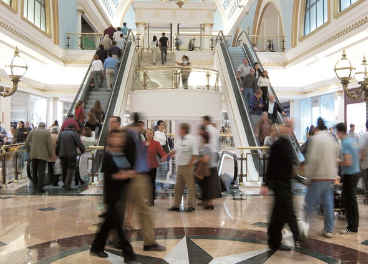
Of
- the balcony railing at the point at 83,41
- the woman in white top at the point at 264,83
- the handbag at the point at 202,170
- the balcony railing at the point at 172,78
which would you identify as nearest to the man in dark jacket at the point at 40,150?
the handbag at the point at 202,170

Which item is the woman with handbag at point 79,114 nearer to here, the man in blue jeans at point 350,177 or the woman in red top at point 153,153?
the woman in red top at point 153,153

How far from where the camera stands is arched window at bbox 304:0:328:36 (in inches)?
673

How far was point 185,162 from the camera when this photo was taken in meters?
6.54

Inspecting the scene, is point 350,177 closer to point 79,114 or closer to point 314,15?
point 79,114

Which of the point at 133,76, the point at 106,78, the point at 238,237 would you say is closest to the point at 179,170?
the point at 238,237

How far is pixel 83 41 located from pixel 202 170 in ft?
54.4

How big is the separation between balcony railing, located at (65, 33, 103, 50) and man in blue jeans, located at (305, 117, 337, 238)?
58.9 feet

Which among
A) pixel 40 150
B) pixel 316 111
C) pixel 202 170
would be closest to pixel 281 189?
pixel 202 170

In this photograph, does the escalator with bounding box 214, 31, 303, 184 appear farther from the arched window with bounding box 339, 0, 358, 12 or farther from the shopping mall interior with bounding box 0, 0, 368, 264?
the arched window with bounding box 339, 0, 358, 12

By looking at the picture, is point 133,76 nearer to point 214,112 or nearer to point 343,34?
point 214,112

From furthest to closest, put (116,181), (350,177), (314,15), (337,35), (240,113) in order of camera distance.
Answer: (314,15)
(337,35)
(240,113)
(350,177)
(116,181)

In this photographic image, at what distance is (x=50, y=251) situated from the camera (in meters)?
4.56

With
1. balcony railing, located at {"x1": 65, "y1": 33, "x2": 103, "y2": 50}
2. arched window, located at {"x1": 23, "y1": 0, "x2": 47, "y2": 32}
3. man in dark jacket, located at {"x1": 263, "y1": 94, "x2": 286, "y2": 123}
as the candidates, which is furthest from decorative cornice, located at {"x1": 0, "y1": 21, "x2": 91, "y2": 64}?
man in dark jacket, located at {"x1": 263, "y1": 94, "x2": 286, "y2": 123}

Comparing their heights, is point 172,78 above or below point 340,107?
above
